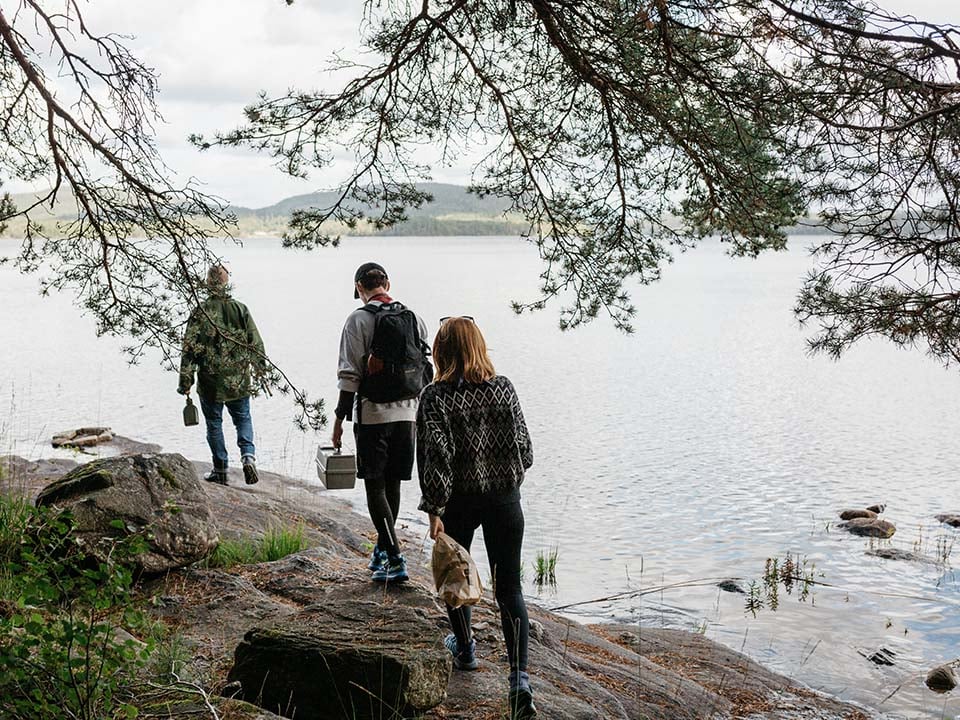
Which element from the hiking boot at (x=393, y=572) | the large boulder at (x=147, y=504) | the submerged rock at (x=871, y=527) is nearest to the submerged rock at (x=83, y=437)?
the large boulder at (x=147, y=504)

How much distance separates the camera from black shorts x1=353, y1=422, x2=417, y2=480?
565cm

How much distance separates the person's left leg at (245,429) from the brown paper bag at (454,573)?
5461mm

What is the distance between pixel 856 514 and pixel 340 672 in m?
11.3

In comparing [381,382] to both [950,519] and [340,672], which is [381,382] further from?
[950,519]

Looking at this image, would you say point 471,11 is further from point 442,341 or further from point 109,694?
point 109,694

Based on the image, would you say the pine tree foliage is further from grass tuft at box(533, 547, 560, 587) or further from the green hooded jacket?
grass tuft at box(533, 547, 560, 587)

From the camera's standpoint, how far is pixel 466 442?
4445 millimetres

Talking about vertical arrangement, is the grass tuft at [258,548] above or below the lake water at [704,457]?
above

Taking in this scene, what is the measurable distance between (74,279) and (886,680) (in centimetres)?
717

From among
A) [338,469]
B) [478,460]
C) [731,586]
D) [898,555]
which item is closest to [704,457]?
[898,555]

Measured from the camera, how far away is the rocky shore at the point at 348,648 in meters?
4.19

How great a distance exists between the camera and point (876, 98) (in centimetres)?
608

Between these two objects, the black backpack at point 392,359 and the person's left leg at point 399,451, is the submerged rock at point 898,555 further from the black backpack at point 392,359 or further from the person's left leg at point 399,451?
the black backpack at point 392,359

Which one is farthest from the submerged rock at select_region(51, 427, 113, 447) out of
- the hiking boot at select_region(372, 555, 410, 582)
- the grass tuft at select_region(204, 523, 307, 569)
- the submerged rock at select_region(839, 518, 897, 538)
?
the submerged rock at select_region(839, 518, 897, 538)
